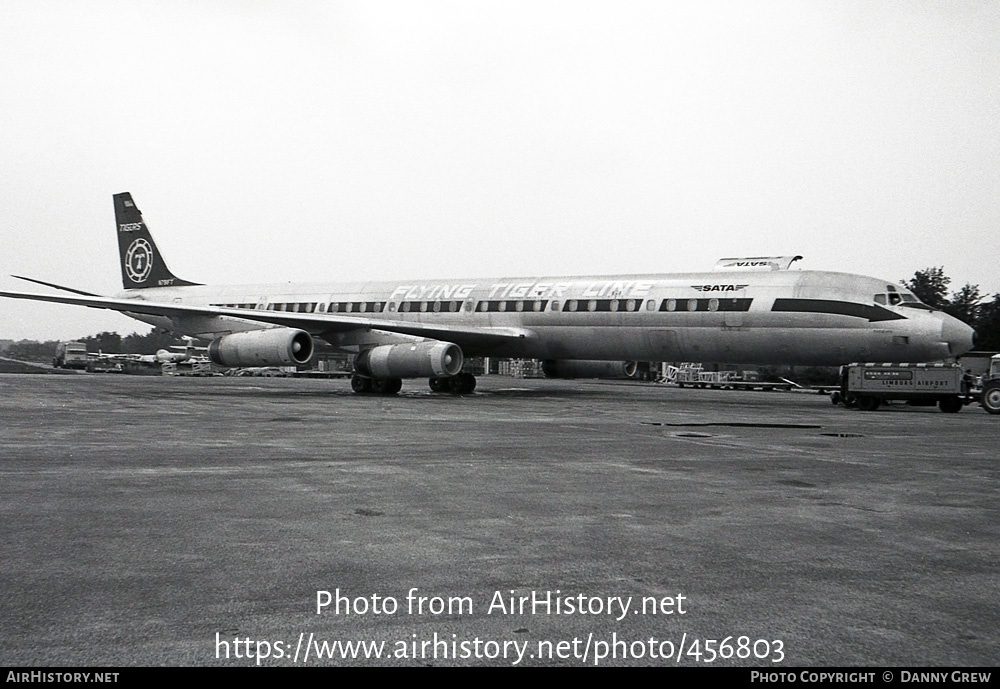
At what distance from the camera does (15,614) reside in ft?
12.3

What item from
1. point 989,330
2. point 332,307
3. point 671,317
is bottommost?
point 671,317

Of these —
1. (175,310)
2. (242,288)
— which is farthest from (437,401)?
(242,288)

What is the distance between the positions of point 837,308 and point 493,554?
17.9 meters

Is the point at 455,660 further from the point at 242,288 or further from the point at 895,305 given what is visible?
the point at 242,288

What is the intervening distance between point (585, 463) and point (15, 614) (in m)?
6.43

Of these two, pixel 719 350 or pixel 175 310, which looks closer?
pixel 719 350

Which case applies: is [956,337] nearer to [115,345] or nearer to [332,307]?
[332,307]

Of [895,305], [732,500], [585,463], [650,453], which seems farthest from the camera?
[895,305]

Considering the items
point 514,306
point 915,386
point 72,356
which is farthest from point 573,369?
point 72,356

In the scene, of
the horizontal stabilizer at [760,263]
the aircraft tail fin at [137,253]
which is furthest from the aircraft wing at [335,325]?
the aircraft tail fin at [137,253]

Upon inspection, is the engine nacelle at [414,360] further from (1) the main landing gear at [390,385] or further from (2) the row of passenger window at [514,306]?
(2) the row of passenger window at [514,306]

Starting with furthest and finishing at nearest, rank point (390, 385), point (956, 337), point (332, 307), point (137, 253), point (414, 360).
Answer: point (137, 253), point (332, 307), point (390, 385), point (414, 360), point (956, 337)

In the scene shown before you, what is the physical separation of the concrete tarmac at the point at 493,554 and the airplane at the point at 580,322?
10.2 m

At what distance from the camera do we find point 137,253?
3475 cm
